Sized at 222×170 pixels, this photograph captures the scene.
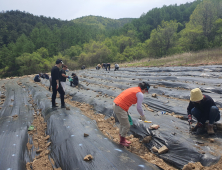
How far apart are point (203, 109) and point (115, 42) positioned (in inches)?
1962

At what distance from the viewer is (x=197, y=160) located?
2318mm

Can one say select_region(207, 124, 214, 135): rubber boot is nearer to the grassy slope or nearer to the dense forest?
the grassy slope

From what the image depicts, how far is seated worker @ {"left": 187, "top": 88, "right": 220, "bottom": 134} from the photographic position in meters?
2.77

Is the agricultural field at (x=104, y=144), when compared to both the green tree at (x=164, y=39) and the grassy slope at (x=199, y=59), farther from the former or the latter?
the green tree at (x=164, y=39)

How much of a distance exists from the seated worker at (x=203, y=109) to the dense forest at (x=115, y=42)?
25255mm

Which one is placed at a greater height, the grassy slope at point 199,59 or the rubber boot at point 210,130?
the grassy slope at point 199,59

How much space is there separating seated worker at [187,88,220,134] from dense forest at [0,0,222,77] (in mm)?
25255

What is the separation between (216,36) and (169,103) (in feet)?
84.6

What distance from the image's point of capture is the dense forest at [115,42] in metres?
24.8

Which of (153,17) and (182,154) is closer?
(182,154)

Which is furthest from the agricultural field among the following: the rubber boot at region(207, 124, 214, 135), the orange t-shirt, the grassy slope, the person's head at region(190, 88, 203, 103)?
the grassy slope

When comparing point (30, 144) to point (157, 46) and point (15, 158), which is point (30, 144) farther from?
point (157, 46)

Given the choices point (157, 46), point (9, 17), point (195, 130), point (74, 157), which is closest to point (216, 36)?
point (157, 46)

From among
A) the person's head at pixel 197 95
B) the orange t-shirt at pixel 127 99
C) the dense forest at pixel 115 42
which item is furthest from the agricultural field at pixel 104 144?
the dense forest at pixel 115 42
